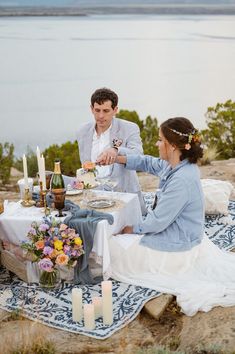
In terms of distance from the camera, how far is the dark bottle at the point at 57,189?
403cm

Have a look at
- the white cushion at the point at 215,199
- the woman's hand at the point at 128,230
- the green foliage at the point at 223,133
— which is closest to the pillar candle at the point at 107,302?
the woman's hand at the point at 128,230

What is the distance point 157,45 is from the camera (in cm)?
Result: 3394

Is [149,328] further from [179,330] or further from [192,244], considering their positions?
[192,244]

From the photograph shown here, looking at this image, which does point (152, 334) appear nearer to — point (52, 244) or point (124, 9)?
point (52, 244)

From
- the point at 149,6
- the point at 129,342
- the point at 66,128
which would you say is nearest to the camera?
the point at 129,342

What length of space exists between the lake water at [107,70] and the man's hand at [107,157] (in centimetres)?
1388

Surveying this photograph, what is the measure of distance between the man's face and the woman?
86 centimetres

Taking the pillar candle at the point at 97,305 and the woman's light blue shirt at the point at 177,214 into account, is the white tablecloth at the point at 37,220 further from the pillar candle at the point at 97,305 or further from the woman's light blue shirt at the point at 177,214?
the pillar candle at the point at 97,305

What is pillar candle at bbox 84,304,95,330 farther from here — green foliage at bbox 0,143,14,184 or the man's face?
green foliage at bbox 0,143,14,184

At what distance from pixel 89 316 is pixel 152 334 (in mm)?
377

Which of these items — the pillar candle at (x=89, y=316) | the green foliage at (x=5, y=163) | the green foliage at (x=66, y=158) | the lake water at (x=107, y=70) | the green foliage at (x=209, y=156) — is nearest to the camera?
the pillar candle at (x=89, y=316)

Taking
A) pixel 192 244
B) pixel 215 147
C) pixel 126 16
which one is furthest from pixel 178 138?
pixel 126 16

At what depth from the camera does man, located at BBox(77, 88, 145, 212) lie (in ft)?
16.0

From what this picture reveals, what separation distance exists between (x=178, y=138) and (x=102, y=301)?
3.57ft
